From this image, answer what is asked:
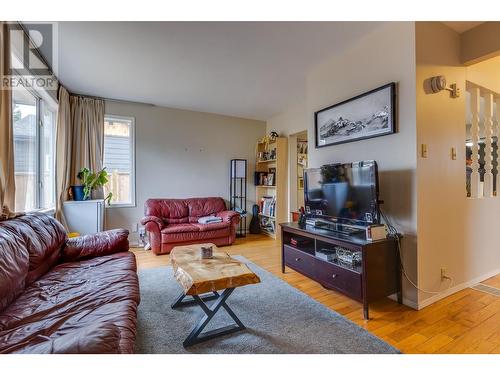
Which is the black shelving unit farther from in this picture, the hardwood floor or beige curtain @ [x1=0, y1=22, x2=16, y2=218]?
beige curtain @ [x1=0, y1=22, x2=16, y2=218]

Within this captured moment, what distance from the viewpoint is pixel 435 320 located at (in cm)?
192

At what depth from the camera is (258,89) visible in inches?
146

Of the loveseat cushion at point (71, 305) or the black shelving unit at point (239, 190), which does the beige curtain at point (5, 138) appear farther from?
the black shelving unit at point (239, 190)

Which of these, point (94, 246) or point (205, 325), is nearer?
point (205, 325)

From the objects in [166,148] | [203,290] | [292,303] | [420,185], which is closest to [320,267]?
[292,303]

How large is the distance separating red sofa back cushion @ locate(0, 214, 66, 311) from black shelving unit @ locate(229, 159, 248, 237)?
10.3ft

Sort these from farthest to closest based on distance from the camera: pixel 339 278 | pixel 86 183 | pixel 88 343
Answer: pixel 86 183
pixel 339 278
pixel 88 343

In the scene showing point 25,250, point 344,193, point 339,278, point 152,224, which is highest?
point 344,193

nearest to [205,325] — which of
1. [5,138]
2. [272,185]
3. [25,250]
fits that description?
[25,250]

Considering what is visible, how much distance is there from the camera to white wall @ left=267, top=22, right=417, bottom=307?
2.10 metres

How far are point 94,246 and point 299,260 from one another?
2010 millimetres

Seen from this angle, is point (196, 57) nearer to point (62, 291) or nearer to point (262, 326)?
point (62, 291)

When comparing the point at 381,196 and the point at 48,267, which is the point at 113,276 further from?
the point at 381,196

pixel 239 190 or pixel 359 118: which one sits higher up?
pixel 359 118
